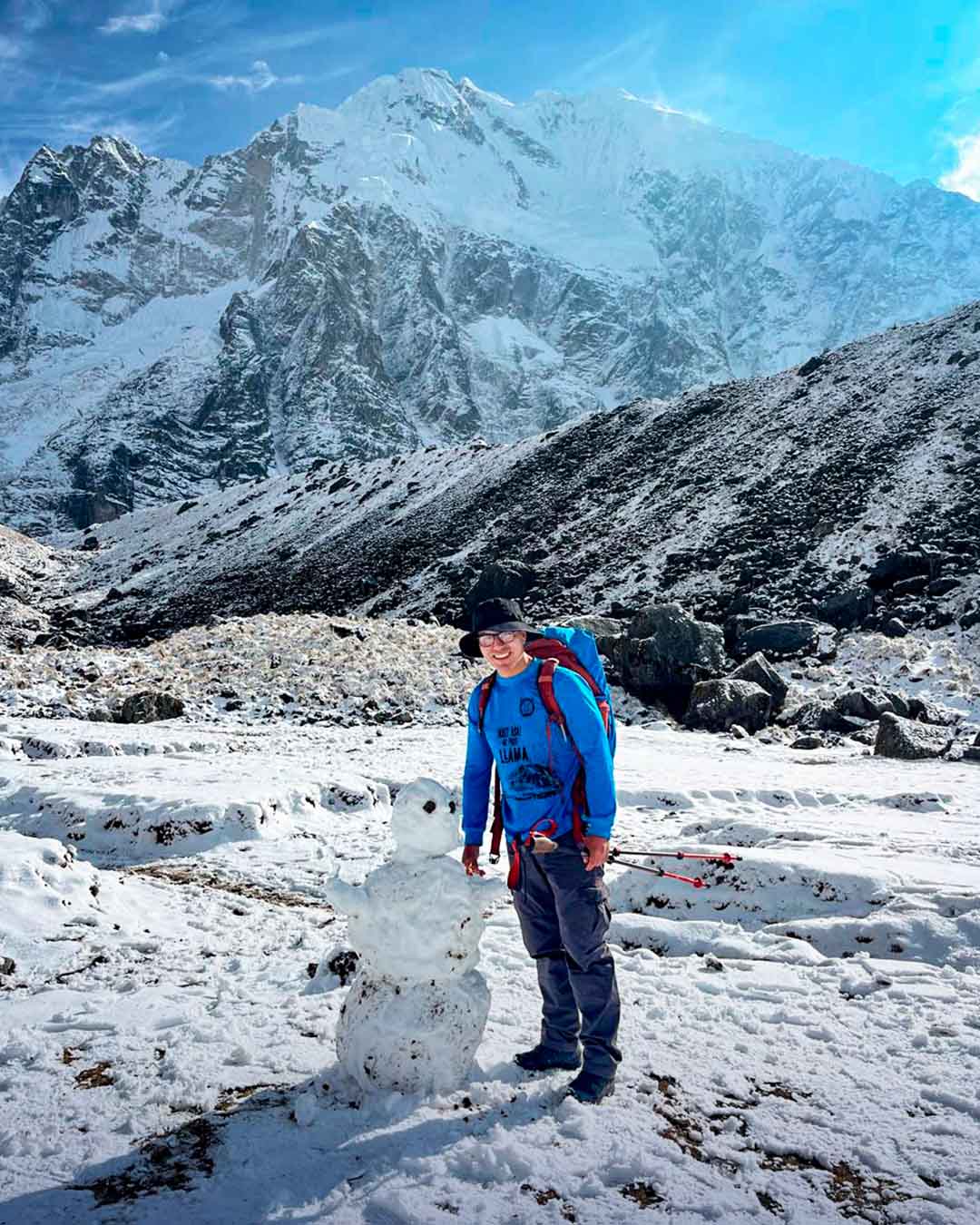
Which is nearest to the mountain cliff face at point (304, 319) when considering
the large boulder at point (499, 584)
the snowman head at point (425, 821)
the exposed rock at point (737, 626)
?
the large boulder at point (499, 584)

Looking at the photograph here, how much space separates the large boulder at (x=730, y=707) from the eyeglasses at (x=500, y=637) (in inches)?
477

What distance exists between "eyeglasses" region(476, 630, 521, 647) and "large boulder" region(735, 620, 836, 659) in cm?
1670

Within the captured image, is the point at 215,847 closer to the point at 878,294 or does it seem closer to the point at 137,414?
the point at 137,414

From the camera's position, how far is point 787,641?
62.5ft

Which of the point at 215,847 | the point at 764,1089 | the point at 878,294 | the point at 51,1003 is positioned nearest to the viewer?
the point at 764,1089

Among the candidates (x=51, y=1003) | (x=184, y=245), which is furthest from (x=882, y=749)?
(x=184, y=245)

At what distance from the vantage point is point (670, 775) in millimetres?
10570

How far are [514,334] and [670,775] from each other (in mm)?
179198

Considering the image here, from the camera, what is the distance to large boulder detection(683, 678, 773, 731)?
14742 millimetres

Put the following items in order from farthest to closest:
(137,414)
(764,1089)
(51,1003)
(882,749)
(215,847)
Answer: (137,414)
(882,749)
(215,847)
(51,1003)
(764,1089)

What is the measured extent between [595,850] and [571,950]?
49 cm

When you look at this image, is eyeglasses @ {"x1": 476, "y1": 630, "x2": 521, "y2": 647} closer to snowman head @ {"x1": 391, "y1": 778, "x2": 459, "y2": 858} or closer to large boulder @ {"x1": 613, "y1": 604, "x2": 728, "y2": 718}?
snowman head @ {"x1": 391, "y1": 778, "x2": 459, "y2": 858}

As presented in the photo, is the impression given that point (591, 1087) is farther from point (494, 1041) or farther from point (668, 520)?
point (668, 520)

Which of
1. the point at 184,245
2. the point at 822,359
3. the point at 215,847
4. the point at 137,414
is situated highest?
the point at 184,245
